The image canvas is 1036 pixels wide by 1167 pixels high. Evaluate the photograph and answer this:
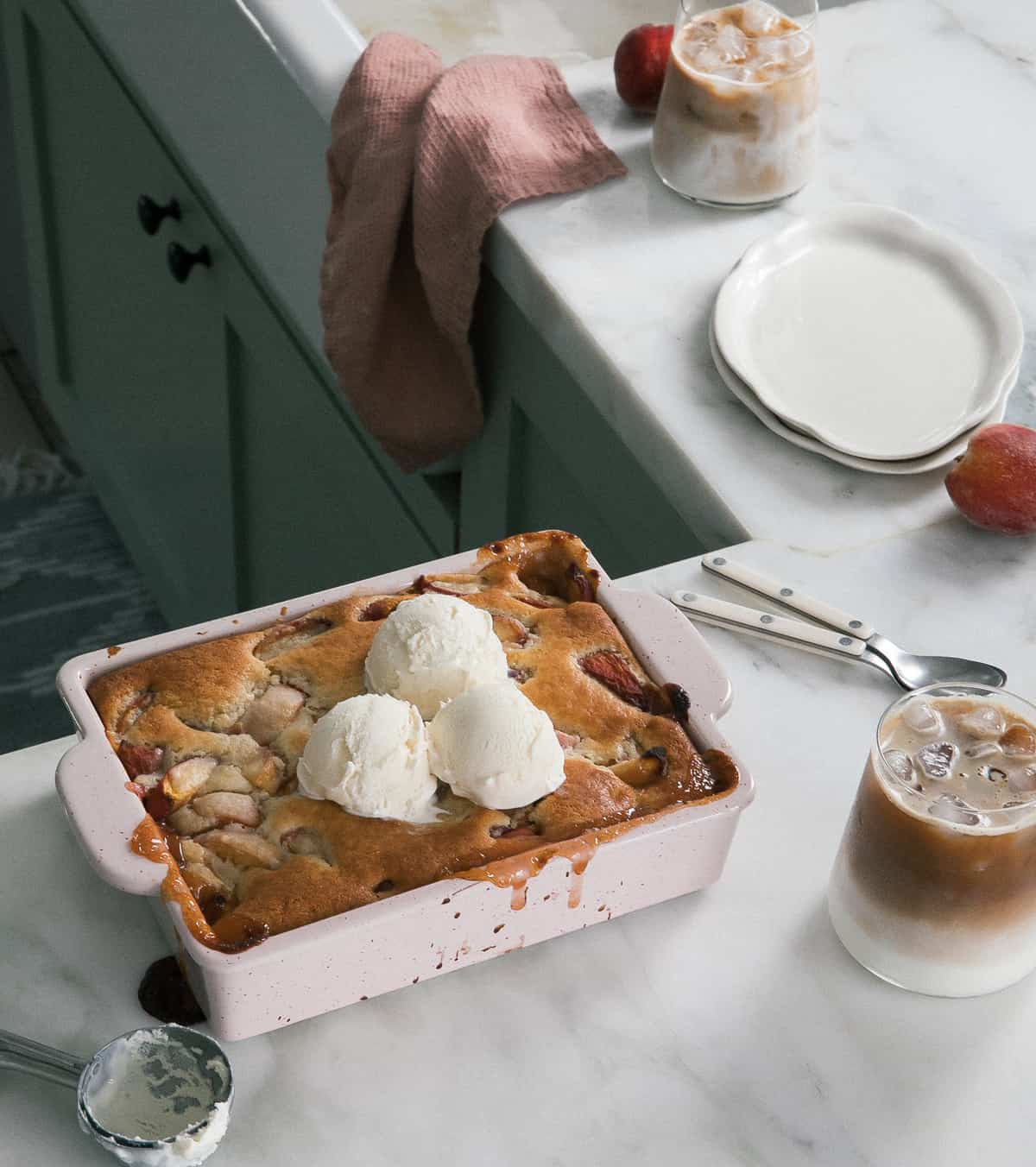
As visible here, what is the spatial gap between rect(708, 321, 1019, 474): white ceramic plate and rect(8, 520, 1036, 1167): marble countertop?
279 mm

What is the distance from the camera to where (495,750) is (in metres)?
0.73

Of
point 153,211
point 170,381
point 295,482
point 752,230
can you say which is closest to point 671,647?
point 752,230

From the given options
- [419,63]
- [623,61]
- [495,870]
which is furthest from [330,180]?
[495,870]

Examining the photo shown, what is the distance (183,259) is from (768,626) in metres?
1.05

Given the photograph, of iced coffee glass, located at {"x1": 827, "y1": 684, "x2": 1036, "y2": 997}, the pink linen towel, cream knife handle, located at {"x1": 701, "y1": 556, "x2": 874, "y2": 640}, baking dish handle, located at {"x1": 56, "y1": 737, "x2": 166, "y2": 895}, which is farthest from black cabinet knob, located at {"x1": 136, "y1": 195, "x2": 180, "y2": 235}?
iced coffee glass, located at {"x1": 827, "y1": 684, "x2": 1036, "y2": 997}

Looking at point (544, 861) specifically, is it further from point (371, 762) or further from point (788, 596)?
point (788, 596)

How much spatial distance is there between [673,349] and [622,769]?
0.45 m

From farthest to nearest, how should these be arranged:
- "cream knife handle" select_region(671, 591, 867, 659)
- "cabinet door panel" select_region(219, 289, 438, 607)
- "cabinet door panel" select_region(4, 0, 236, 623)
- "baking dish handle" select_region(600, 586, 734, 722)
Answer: "cabinet door panel" select_region(4, 0, 236, 623) → "cabinet door panel" select_region(219, 289, 438, 607) → "cream knife handle" select_region(671, 591, 867, 659) → "baking dish handle" select_region(600, 586, 734, 722)

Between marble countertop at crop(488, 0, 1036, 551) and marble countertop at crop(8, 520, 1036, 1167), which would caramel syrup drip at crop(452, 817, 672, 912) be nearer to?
marble countertop at crop(8, 520, 1036, 1167)

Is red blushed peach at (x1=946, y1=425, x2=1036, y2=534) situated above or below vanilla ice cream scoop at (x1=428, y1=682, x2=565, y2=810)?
below

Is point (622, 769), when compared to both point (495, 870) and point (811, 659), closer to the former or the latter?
point (495, 870)

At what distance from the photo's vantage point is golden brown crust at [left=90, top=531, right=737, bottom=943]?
709 mm

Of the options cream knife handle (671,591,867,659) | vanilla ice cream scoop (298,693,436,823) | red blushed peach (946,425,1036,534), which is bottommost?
cream knife handle (671,591,867,659)

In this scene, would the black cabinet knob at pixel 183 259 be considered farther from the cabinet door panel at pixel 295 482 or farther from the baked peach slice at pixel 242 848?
the baked peach slice at pixel 242 848
